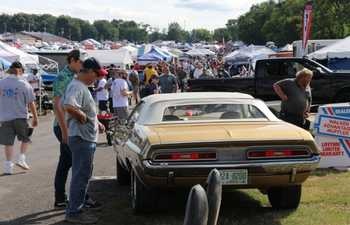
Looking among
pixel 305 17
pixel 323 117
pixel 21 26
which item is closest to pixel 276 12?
pixel 21 26

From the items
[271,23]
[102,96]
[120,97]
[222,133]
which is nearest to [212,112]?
[222,133]

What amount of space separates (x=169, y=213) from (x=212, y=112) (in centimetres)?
130

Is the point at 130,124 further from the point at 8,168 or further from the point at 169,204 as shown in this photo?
the point at 8,168

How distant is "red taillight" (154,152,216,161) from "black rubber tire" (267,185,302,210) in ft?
3.92

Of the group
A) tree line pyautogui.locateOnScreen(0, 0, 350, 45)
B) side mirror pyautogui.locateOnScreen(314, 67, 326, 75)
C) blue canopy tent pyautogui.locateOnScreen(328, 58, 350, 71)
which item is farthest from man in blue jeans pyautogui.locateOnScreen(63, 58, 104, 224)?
tree line pyautogui.locateOnScreen(0, 0, 350, 45)

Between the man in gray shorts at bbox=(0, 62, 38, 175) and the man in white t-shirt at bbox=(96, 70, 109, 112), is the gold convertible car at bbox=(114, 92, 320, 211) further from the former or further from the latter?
the man in white t-shirt at bbox=(96, 70, 109, 112)

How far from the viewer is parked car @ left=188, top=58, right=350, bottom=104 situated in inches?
701

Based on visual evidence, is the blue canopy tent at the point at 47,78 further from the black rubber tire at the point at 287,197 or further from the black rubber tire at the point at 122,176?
the black rubber tire at the point at 287,197

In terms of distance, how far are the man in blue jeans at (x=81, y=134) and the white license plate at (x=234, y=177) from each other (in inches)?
56.9

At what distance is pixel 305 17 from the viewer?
25.5 metres

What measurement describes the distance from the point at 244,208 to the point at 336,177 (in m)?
2.39

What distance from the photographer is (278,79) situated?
18.8m

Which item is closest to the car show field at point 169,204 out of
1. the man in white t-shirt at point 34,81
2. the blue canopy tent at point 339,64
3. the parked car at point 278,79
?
the parked car at point 278,79

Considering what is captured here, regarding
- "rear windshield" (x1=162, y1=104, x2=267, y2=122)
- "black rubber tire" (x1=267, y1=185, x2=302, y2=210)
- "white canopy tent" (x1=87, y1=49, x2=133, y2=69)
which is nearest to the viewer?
"black rubber tire" (x1=267, y1=185, x2=302, y2=210)
